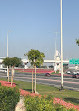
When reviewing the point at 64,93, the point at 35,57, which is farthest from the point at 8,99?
the point at 64,93

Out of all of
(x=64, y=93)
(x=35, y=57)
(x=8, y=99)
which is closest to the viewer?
(x=8, y=99)

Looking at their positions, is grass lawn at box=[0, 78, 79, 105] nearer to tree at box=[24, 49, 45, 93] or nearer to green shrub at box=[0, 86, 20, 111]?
tree at box=[24, 49, 45, 93]

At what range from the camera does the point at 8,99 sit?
802 centimetres

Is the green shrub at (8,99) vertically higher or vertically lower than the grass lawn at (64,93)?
higher

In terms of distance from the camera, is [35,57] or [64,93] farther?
[64,93]

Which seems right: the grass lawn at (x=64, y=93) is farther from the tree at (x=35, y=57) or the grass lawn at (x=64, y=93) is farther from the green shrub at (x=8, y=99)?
the green shrub at (x=8, y=99)

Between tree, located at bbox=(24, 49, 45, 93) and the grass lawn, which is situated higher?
tree, located at bbox=(24, 49, 45, 93)

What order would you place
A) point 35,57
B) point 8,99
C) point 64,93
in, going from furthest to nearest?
point 64,93
point 35,57
point 8,99

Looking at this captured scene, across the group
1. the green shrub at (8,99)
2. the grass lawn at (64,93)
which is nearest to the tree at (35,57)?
the grass lawn at (64,93)

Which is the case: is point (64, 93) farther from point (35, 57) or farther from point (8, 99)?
point (8, 99)

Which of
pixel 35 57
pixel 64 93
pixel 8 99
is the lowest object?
pixel 64 93

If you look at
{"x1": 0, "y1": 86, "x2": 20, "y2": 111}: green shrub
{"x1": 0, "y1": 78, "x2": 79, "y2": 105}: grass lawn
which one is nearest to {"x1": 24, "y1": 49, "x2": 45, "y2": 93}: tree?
{"x1": 0, "y1": 78, "x2": 79, "y2": 105}: grass lawn

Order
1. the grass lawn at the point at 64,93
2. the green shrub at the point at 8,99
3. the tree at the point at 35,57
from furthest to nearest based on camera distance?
1. the tree at the point at 35,57
2. the grass lawn at the point at 64,93
3. the green shrub at the point at 8,99

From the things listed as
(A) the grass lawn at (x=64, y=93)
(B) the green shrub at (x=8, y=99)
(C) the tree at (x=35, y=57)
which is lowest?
(A) the grass lawn at (x=64, y=93)
